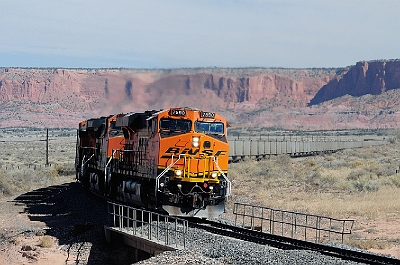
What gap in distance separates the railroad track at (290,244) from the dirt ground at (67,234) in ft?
10.5

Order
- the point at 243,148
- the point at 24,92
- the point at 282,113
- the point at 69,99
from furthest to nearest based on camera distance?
A: the point at 282,113 → the point at 24,92 → the point at 69,99 → the point at 243,148

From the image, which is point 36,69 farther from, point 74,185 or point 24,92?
point 74,185

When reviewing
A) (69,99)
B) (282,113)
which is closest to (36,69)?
(69,99)

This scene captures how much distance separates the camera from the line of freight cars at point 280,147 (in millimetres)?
63872

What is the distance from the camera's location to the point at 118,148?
2680cm

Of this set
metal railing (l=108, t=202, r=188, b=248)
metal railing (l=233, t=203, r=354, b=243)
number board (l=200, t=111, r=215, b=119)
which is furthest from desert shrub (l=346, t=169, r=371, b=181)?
metal railing (l=108, t=202, r=188, b=248)

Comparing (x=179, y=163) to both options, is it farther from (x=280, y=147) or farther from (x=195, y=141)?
(x=280, y=147)

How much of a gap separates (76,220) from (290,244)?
12.0 meters

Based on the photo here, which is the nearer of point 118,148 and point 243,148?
point 118,148

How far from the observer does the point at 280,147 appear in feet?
246

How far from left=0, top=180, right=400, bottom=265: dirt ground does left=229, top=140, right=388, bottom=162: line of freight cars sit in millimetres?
32894

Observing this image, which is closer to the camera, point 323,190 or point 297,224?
point 297,224

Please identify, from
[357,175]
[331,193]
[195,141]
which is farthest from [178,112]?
[357,175]

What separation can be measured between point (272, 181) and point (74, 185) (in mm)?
12720
